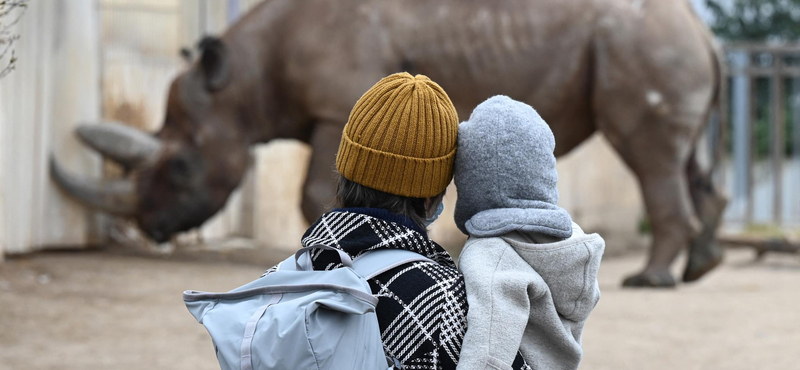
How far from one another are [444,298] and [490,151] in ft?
0.95

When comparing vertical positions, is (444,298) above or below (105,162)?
above

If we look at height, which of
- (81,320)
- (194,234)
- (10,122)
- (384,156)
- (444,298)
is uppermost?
(384,156)

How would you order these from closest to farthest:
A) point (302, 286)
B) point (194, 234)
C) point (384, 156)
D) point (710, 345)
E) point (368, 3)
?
1. point (302, 286)
2. point (384, 156)
3. point (710, 345)
4. point (368, 3)
5. point (194, 234)

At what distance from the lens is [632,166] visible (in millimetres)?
5895

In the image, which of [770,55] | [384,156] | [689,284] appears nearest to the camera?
[384,156]

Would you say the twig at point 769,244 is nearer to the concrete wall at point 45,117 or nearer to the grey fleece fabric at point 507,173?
the concrete wall at point 45,117

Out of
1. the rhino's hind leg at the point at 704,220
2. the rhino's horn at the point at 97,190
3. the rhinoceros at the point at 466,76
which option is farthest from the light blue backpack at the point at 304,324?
the rhino's hind leg at the point at 704,220

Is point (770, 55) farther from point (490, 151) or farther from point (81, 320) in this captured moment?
point (490, 151)

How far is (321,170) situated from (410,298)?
400 centimetres

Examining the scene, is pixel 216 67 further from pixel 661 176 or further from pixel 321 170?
pixel 661 176

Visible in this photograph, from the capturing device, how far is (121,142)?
6230 millimetres

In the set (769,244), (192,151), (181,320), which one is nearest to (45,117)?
(192,151)

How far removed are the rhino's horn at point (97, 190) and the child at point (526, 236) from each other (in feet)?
16.4

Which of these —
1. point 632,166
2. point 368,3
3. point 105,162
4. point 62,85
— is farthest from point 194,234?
point 632,166
